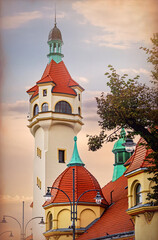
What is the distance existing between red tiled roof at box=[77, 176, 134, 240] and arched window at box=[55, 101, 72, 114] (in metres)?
10.4

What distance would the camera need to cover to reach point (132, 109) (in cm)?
2309

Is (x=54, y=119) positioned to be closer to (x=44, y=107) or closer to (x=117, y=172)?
(x=44, y=107)

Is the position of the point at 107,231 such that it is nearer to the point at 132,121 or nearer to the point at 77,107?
the point at 132,121

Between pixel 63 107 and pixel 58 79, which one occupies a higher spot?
pixel 58 79

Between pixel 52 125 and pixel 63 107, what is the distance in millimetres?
1917

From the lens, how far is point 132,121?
904 inches

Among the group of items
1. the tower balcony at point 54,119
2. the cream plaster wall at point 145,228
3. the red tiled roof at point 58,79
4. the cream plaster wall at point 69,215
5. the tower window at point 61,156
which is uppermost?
the red tiled roof at point 58,79

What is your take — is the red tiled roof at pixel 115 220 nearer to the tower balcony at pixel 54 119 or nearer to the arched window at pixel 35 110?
the tower balcony at pixel 54 119

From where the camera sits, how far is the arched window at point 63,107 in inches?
1987

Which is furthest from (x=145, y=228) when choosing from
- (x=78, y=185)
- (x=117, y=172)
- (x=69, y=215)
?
(x=117, y=172)

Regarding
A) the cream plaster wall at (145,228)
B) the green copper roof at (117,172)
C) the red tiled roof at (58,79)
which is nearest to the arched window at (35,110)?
the red tiled roof at (58,79)

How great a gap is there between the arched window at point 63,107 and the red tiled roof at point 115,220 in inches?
408

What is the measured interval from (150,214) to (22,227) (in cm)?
1543

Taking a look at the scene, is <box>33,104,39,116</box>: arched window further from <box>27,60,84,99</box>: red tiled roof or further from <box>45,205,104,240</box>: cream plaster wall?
<box>45,205,104,240</box>: cream plaster wall
